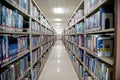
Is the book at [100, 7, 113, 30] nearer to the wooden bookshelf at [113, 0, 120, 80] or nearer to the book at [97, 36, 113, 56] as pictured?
the book at [97, 36, 113, 56]

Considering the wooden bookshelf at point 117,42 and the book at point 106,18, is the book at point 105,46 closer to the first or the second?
the book at point 106,18

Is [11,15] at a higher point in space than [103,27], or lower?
higher

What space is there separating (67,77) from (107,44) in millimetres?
2108

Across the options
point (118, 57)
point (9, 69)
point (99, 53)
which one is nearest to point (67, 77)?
point (99, 53)

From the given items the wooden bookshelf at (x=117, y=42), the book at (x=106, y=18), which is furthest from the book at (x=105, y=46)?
the wooden bookshelf at (x=117, y=42)

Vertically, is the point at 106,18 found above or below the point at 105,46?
above

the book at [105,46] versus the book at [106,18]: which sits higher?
the book at [106,18]

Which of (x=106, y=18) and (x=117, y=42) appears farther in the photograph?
(x=106, y=18)

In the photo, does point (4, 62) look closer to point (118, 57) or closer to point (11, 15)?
point (11, 15)

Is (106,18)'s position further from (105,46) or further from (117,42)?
(117,42)

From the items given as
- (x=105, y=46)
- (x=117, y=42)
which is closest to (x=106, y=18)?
(x=105, y=46)

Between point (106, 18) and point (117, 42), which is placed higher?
point (106, 18)

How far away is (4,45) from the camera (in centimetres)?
122

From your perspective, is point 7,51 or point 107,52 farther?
point 107,52
